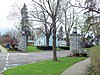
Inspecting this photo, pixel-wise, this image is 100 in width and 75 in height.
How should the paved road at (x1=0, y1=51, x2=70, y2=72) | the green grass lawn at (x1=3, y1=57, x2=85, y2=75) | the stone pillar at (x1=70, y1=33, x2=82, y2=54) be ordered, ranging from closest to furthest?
the green grass lawn at (x1=3, y1=57, x2=85, y2=75) → the paved road at (x1=0, y1=51, x2=70, y2=72) → the stone pillar at (x1=70, y1=33, x2=82, y2=54)

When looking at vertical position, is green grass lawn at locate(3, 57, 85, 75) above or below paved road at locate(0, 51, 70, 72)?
below

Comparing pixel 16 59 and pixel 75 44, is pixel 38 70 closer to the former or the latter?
pixel 16 59

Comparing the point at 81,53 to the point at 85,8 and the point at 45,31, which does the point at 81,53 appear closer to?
the point at 85,8

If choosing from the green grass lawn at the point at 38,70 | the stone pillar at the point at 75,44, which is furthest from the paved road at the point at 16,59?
the stone pillar at the point at 75,44

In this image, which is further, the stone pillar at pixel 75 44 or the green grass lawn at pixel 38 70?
the stone pillar at pixel 75 44

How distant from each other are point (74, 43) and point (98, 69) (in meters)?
23.2

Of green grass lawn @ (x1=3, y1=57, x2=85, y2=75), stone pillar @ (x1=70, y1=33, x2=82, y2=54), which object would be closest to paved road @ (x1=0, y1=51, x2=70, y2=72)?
green grass lawn @ (x1=3, y1=57, x2=85, y2=75)

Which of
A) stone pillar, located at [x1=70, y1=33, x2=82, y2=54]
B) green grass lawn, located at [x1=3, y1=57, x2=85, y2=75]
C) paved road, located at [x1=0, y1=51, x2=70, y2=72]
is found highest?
stone pillar, located at [x1=70, y1=33, x2=82, y2=54]

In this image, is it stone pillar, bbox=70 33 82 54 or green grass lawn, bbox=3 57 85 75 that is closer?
green grass lawn, bbox=3 57 85 75

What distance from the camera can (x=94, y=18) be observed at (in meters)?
15.4

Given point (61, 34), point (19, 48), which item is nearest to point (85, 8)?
point (19, 48)

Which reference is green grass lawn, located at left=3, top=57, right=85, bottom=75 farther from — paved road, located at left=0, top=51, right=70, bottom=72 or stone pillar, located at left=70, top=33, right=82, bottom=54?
stone pillar, located at left=70, top=33, right=82, bottom=54

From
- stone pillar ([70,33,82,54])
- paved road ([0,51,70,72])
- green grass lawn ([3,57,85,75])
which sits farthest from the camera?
stone pillar ([70,33,82,54])

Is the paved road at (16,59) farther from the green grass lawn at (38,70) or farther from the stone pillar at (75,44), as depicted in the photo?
the stone pillar at (75,44)
